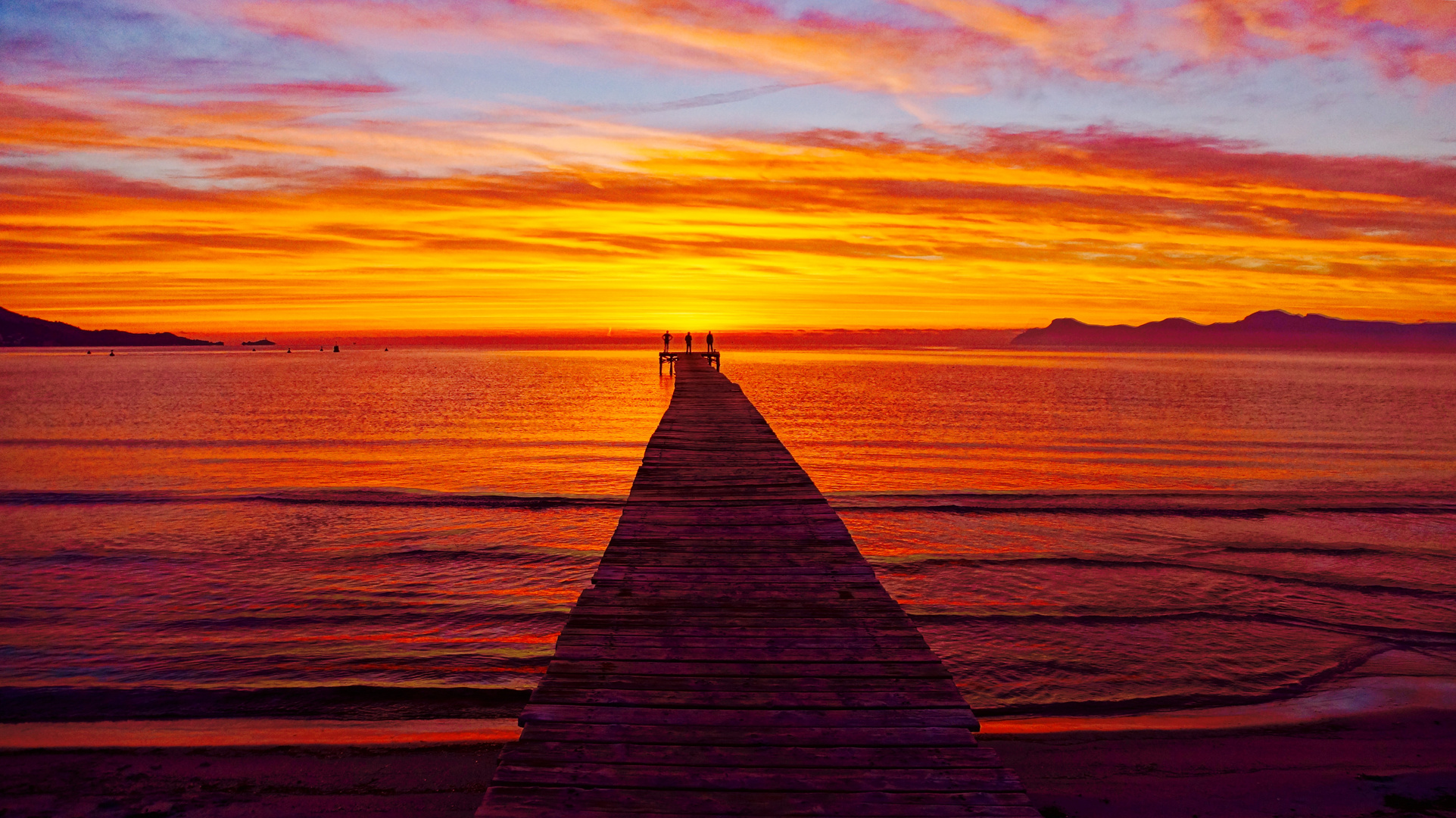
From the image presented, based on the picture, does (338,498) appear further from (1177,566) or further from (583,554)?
(1177,566)

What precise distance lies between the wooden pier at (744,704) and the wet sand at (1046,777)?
216 centimetres

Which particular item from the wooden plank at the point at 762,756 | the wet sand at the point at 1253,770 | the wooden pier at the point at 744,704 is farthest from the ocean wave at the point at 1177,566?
the wooden plank at the point at 762,756

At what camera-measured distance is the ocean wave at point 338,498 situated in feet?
56.0

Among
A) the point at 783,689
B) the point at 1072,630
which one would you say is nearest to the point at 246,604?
the point at 783,689

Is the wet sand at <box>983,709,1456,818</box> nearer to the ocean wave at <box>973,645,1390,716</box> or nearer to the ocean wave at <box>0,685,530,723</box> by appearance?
the ocean wave at <box>973,645,1390,716</box>

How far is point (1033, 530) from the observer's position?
49.0ft

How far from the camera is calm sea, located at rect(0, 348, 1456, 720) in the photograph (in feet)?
27.6

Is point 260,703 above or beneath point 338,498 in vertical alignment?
beneath

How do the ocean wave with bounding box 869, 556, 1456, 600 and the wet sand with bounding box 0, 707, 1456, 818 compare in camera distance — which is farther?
the ocean wave with bounding box 869, 556, 1456, 600

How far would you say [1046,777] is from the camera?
20.9 ft

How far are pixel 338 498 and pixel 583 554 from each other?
814 centimetres

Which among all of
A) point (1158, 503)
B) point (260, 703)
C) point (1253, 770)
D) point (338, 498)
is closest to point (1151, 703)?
point (1253, 770)

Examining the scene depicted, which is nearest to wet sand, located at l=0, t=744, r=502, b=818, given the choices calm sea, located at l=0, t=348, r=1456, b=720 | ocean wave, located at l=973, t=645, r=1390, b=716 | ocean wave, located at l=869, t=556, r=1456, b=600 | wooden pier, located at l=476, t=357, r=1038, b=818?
calm sea, located at l=0, t=348, r=1456, b=720

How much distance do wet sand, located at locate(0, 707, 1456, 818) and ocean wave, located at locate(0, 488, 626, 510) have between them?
10.2 m
